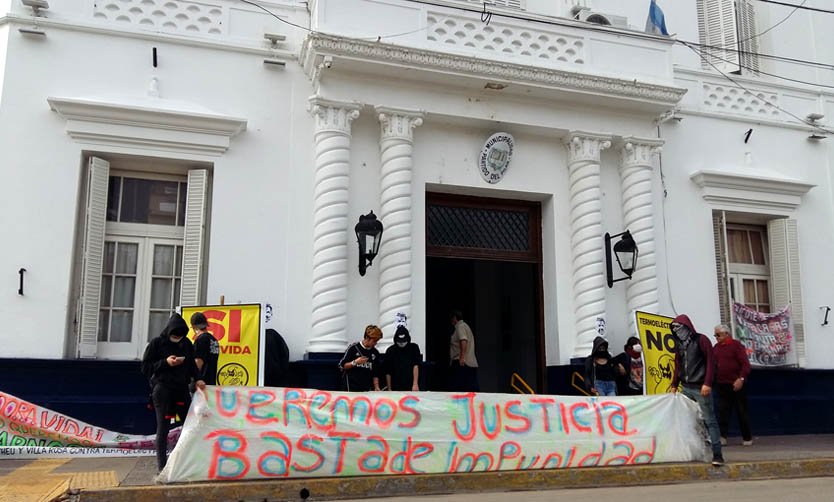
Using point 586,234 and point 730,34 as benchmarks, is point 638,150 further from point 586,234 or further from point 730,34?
point 730,34

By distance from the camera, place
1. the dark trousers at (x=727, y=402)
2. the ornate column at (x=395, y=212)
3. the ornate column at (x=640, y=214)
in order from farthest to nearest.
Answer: the ornate column at (x=640, y=214) < the dark trousers at (x=727, y=402) < the ornate column at (x=395, y=212)

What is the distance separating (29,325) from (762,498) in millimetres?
8426

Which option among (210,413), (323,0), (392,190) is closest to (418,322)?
(392,190)

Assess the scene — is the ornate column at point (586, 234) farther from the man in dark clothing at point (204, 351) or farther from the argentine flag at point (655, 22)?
the man in dark clothing at point (204, 351)

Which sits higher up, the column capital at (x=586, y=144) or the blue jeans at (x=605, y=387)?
the column capital at (x=586, y=144)

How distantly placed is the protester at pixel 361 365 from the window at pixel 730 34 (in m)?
8.65

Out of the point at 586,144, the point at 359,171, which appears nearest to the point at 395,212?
the point at 359,171

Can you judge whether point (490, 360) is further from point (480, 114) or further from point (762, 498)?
point (762, 498)

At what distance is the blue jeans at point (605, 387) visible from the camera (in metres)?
10.00

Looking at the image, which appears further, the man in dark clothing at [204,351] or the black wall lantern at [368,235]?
the black wall lantern at [368,235]

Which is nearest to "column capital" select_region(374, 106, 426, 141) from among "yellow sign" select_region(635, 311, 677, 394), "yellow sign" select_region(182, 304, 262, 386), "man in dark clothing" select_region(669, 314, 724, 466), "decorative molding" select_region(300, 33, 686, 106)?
"decorative molding" select_region(300, 33, 686, 106)

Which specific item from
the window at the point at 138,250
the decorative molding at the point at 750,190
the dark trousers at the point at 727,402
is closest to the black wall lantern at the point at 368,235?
the window at the point at 138,250

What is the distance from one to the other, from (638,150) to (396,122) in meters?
4.01

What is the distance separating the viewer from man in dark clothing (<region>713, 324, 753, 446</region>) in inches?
406
